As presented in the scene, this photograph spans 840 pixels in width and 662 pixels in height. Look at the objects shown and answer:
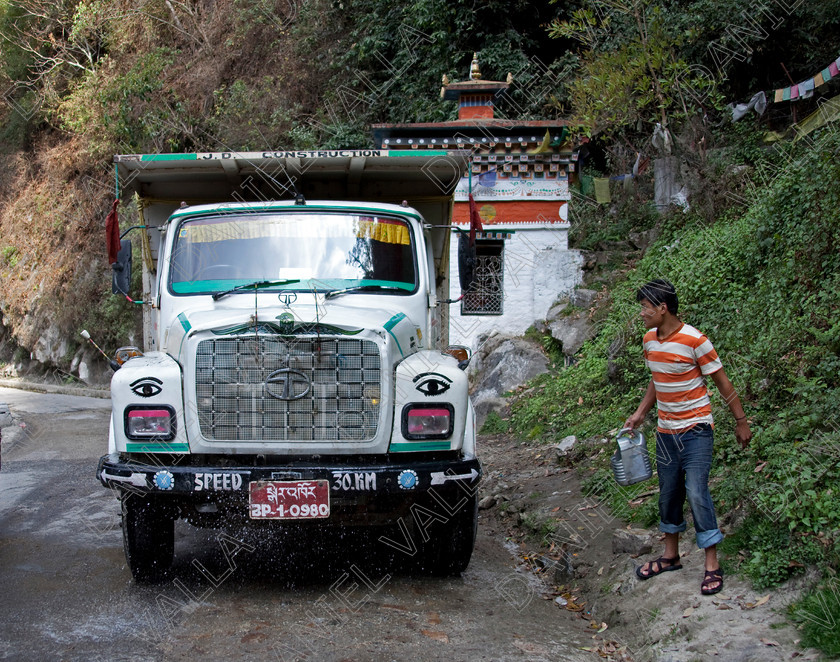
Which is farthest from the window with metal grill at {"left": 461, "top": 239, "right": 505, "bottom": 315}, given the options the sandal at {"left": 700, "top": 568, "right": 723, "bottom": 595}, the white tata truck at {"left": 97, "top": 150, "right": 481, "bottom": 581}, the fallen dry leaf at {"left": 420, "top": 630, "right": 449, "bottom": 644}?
the fallen dry leaf at {"left": 420, "top": 630, "right": 449, "bottom": 644}

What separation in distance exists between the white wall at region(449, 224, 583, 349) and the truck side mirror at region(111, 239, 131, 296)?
10.1 meters

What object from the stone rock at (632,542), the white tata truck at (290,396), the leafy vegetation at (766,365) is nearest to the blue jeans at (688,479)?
the leafy vegetation at (766,365)

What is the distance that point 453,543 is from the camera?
5402mm

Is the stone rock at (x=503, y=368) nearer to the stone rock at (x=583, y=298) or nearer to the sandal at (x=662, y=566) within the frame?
the stone rock at (x=583, y=298)

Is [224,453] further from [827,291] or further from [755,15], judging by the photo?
[755,15]

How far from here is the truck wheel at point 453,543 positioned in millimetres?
5344

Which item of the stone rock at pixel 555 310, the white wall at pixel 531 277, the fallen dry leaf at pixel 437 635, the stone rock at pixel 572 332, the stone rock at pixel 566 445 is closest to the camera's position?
the fallen dry leaf at pixel 437 635

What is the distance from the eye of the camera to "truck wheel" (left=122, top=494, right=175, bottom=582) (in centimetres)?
512

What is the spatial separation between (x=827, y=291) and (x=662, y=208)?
33.2 feet

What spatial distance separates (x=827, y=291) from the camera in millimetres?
6766

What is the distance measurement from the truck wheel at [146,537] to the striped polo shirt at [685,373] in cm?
318

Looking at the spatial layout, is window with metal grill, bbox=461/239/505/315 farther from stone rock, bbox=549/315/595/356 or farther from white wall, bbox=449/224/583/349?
stone rock, bbox=549/315/595/356

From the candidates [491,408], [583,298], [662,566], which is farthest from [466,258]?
[583,298]

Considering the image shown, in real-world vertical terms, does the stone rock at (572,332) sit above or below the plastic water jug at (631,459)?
above
